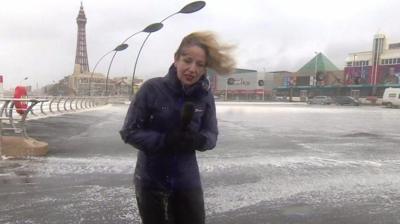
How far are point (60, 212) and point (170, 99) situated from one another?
3077 millimetres

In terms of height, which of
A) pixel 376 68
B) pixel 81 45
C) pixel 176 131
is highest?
pixel 81 45

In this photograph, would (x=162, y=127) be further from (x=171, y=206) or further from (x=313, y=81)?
(x=313, y=81)

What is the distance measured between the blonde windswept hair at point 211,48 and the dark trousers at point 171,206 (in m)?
0.77

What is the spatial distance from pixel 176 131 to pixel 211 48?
0.54m

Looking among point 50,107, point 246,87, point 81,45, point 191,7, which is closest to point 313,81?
point 246,87

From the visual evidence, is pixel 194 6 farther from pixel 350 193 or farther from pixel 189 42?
pixel 189 42

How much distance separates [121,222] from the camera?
16.0ft

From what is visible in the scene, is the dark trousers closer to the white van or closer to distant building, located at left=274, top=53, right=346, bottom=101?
the white van

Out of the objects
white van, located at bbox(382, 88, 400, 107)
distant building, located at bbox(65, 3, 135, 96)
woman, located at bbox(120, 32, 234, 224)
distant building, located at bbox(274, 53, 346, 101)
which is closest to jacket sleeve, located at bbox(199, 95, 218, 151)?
woman, located at bbox(120, 32, 234, 224)

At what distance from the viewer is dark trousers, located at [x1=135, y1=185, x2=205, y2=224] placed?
277cm

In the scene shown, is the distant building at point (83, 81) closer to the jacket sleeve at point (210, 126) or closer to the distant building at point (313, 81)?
the distant building at point (313, 81)

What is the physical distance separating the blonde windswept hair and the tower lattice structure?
480 feet

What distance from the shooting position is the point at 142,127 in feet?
8.88

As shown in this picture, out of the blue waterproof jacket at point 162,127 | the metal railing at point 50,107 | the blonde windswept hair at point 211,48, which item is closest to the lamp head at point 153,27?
the metal railing at point 50,107
